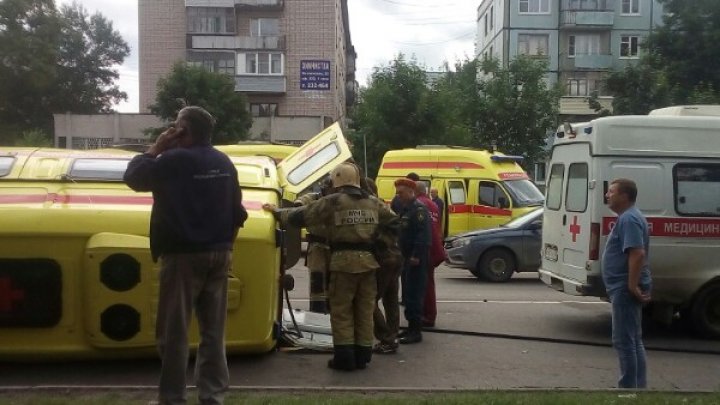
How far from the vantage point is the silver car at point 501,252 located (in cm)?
1524

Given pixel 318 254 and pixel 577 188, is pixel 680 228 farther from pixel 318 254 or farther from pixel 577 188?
pixel 318 254

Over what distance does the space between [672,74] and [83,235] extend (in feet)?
102

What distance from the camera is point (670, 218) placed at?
966cm

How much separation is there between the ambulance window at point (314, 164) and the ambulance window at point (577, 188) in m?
3.37

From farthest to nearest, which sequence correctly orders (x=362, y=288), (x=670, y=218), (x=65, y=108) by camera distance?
(x=65, y=108) → (x=670, y=218) → (x=362, y=288)

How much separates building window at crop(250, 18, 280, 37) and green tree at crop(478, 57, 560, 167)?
1998 cm

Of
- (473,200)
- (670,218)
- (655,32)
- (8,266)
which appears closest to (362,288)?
(8,266)

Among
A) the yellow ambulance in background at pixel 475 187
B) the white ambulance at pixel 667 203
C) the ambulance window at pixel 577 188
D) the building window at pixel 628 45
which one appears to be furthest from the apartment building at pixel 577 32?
the white ambulance at pixel 667 203

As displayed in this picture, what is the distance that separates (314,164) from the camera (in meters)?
8.29

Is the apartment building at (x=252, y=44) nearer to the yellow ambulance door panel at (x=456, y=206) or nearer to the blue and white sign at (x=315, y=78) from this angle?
the blue and white sign at (x=315, y=78)

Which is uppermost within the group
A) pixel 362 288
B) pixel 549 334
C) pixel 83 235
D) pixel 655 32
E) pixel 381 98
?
pixel 655 32

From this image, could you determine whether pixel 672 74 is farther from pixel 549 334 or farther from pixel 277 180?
pixel 277 180

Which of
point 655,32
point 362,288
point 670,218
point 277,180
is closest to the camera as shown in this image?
point 362,288

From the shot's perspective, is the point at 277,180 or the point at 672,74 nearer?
the point at 277,180
